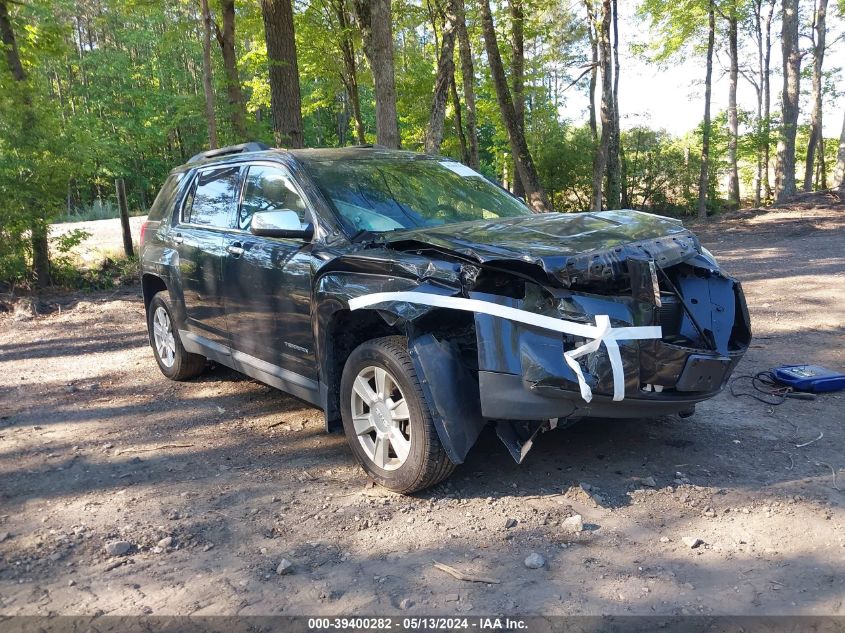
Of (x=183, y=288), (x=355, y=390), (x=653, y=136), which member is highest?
(x=653, y=136)

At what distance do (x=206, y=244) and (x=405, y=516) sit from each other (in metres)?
2.81

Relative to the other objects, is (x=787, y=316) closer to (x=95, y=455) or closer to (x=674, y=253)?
(x=674, y=253)

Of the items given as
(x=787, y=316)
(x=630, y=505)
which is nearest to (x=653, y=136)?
(x=787, y=316)

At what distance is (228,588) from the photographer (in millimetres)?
2961

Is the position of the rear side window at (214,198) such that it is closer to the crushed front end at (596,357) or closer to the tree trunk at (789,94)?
the crushed front end at (596,357)

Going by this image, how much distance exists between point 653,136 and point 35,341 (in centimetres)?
2124

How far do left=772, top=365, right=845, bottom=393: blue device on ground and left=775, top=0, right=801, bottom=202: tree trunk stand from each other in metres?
17.9

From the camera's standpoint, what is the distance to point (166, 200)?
612 centimetres

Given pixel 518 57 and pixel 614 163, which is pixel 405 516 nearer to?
pixel 518 57

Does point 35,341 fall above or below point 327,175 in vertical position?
below

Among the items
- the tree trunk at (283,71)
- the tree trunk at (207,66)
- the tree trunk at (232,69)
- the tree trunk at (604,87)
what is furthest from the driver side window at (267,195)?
the tree trunk at (604,87)

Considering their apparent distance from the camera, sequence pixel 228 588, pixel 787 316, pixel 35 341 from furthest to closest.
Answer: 1. pixel 35 341
2. pixel 787 316
3. pixel 228 588

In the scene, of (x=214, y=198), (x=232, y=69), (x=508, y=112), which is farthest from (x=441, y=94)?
(x=214, y=198)

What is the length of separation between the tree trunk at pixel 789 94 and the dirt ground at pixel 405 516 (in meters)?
19.1
